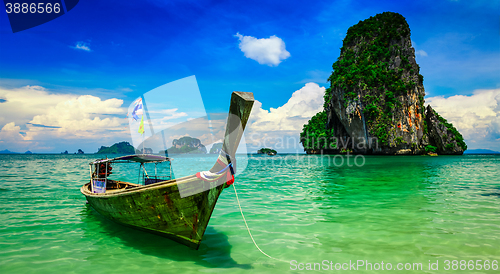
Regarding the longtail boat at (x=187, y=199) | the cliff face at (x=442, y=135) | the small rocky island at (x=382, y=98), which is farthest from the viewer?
the cliff face at (x=442, y=135)

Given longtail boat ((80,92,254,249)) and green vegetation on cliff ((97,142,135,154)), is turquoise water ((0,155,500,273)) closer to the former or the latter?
longtail boat ((80,92,254,249))

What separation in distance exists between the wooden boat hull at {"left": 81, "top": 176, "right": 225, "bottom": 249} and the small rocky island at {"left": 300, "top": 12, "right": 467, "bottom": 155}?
168 feet

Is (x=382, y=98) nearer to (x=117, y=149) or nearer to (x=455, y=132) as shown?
(x=455, y=132)

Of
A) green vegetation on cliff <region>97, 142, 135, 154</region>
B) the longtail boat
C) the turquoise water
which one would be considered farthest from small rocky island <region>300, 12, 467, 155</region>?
green vegetation on cliff <region>97, 142, 135, 154</region>

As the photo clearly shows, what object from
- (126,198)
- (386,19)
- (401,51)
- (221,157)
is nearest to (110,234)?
(126,198)

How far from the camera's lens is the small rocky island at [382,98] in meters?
49.9

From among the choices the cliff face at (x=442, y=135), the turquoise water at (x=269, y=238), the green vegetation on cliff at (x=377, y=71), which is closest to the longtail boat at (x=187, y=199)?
the turquoise water at (x=269, y=238)

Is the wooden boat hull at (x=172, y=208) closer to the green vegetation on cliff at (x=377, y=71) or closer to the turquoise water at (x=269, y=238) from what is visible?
the turquoise water at (x=269, y=238)

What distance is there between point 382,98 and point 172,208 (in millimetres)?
54938

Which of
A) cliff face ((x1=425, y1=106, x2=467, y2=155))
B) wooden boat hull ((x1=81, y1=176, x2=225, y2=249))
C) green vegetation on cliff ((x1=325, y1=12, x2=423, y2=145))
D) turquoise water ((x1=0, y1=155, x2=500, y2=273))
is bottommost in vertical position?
turquoise water ((x1=0, y1=155, x2=500, y2=273))

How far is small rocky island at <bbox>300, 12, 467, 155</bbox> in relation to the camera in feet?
164

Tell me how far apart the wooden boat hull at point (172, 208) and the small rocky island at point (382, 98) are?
168ft

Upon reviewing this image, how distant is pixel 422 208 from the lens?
25.5 feet

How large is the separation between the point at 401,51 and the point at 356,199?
5661 centimetres
